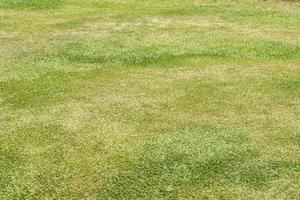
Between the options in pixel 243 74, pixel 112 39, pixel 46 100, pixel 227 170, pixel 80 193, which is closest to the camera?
pixel 80 193

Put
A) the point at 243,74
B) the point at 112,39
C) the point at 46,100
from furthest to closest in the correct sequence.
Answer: the point at 112,39 < the point at 243,74 < the point at 46,100

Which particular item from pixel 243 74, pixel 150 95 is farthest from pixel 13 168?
pixel 243 74

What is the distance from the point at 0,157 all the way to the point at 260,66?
9.90m

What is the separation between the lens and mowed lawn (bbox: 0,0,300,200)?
11.9 m

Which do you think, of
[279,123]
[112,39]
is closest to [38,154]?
[279,123]

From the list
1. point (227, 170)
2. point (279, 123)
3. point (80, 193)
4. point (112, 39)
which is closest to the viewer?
point (80, 193)

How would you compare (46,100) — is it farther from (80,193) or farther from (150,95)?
(80,193)

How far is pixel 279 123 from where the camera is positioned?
48.0 ft

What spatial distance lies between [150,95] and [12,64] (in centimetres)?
537

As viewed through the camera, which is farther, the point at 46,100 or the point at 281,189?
the point at 46,100

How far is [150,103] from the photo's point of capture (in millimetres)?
15859

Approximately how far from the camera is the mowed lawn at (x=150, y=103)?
38.9 ft

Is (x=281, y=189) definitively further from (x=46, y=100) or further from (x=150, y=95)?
(x=46, y=100)

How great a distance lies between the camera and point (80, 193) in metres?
11.3
